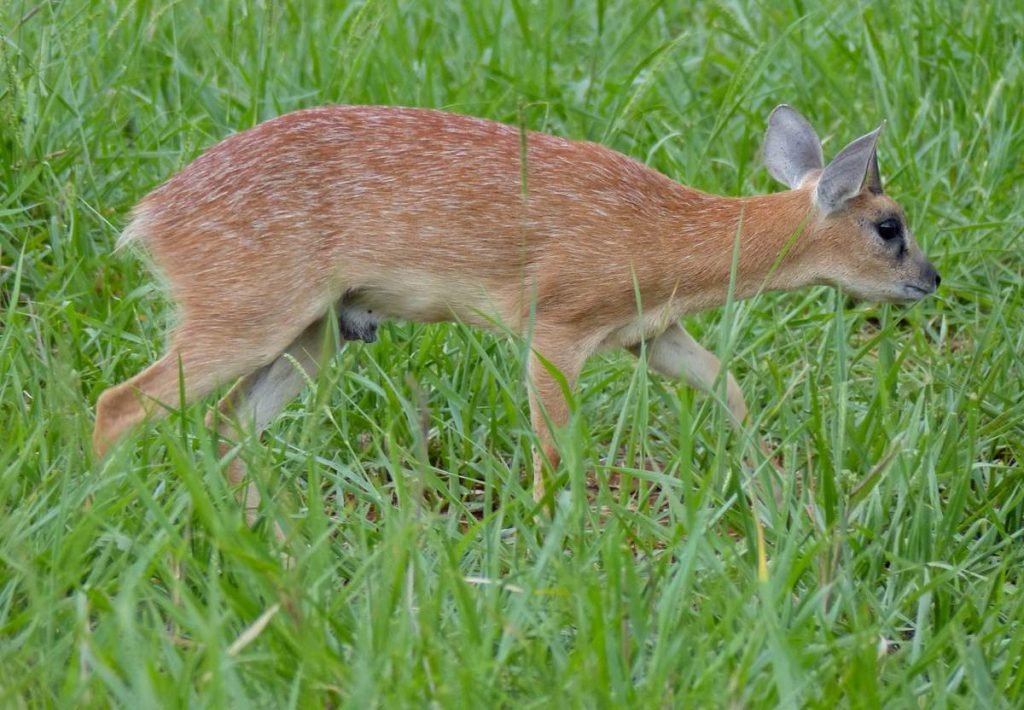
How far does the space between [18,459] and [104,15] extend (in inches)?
116

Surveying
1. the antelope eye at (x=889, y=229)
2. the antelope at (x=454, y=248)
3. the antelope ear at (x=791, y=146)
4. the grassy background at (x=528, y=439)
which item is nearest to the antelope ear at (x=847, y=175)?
the antelope at (x=454, y=248)

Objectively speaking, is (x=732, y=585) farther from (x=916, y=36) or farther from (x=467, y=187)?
(x=916, y=36)

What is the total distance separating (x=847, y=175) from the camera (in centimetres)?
A: 554

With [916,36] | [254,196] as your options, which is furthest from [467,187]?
[916,36]

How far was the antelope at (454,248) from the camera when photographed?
5086 millimetres

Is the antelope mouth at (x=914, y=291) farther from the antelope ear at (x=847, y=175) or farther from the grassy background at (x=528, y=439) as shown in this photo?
the antelope ear at (x=847, y=175)

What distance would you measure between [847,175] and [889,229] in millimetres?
292

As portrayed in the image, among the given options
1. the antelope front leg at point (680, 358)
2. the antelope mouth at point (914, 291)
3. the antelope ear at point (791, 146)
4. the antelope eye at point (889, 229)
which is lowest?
the antelope front leg at point (680, 358)

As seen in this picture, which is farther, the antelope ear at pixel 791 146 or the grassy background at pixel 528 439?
the antelope ear at pixel 791 146

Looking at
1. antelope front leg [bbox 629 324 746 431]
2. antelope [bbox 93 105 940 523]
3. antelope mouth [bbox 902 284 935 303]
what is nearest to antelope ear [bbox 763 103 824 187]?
antelope [bbox 93 105 940 523]

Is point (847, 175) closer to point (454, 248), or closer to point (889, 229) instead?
point (889, 229)

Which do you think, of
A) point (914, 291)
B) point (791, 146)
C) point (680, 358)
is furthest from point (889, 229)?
point (680, 358)

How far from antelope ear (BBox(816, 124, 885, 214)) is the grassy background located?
43 cm

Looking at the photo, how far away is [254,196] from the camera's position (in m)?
5.12
